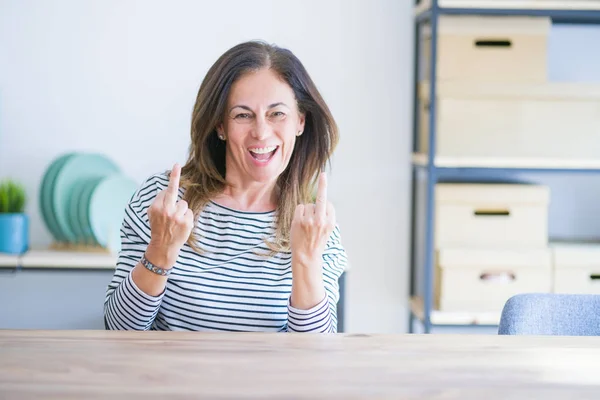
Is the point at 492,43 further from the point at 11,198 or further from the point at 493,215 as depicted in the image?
the point at 11,198

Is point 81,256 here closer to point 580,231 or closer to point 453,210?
point 453,210

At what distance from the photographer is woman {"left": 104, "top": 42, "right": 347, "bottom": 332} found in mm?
1576

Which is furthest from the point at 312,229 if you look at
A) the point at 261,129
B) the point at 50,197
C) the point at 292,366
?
the point at 50,197

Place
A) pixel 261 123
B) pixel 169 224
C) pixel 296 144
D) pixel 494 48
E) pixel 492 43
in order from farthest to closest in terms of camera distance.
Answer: pixel 492 43
pixel 494 48
pixel 296 144
pixel 261 123
pixel 169 224

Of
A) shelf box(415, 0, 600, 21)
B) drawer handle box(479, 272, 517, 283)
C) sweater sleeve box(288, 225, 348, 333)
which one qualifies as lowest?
drawer handle box(479, 272, 517, 283)

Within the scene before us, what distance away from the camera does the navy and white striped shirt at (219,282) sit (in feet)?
5.43

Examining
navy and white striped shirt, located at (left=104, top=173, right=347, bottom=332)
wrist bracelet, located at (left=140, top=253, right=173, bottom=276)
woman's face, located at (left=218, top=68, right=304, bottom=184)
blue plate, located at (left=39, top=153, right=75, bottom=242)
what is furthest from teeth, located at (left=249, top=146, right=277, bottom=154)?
blue plate, located at (left=39, top=153, right=75, bottom=242)

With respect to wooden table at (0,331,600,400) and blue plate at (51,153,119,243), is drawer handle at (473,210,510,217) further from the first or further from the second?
wooden table at (0,331,600,400)

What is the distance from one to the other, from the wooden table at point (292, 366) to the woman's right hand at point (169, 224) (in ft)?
0.78

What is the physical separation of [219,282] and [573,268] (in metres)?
1.57

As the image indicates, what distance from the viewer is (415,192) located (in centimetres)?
317

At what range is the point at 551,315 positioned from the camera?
1.54 meters

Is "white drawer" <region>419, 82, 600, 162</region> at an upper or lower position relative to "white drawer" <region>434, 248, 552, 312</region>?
upper

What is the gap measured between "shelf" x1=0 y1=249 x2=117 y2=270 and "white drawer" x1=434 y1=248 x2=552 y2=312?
1.07 metres
